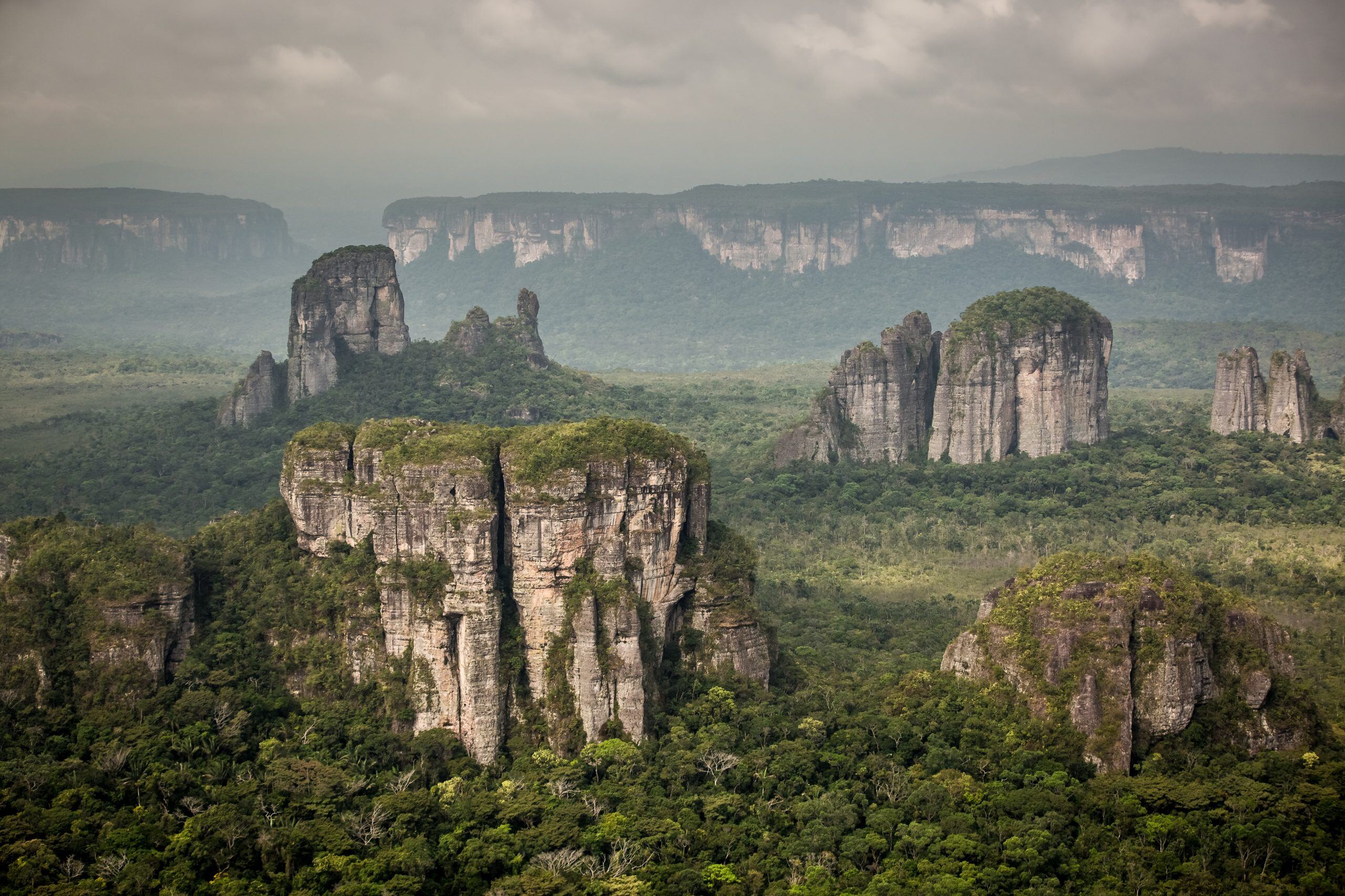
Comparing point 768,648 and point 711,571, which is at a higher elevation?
point 711,571

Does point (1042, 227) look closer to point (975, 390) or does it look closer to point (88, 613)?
point (975, 390)

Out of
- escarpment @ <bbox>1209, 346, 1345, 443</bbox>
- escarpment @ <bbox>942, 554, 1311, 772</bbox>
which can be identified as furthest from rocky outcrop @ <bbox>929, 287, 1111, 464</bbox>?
escarpment @ <bbox>942, 554, 1311, 772</bbox>

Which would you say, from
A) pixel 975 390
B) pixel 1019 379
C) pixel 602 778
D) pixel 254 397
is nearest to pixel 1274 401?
pixel 1019 379

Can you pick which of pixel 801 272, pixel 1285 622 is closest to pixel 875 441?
pixel 1285 622

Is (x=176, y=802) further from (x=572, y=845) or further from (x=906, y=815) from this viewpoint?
(x=906, y=815)

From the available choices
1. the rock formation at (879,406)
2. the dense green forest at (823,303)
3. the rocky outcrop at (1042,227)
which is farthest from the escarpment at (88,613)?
the rocky outcrop at (1042,227)

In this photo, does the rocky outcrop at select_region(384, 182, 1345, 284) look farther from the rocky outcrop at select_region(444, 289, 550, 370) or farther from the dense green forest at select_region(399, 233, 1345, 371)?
the rocky outcrop at select_region(444, 289, 550, 370)

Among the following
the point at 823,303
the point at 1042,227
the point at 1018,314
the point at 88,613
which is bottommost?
the point at 88,613

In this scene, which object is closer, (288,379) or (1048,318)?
(1048,318)
